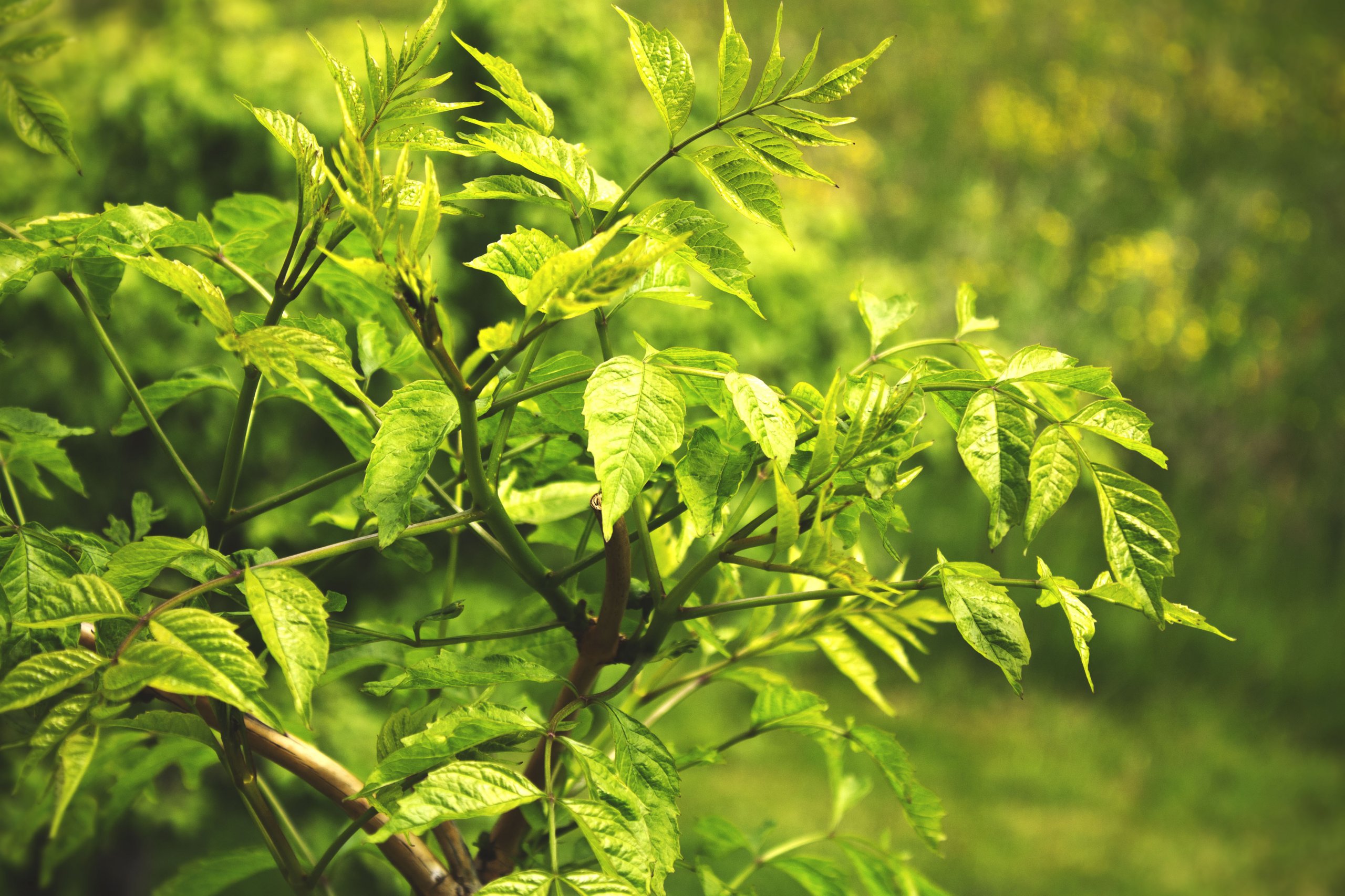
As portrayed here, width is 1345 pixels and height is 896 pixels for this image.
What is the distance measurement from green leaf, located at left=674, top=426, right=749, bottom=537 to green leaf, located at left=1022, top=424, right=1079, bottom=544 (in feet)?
0.53

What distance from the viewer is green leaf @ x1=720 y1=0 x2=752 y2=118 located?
57 centimetres

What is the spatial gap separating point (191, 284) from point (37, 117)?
0.15 m

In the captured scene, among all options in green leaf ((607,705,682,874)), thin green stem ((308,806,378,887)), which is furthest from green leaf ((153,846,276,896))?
green leaf ((607,705,682,874))

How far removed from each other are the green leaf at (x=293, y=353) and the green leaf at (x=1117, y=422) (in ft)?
1.32

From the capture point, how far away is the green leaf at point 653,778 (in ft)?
1.90

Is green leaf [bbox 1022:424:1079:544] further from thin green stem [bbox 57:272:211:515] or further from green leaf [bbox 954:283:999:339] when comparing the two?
thin green stem [bbox 57:272:211:515]

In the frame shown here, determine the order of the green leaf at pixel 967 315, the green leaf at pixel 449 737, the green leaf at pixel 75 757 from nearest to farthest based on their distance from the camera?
1. the green leaf at pixel 75 757
2. the green leaf at pixel 449 737
3. the green leaf at pixel 967 315

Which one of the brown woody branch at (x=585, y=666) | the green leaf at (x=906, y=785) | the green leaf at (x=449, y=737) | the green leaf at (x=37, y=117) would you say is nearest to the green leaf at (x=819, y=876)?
the green leaf at (x=906, y=785)

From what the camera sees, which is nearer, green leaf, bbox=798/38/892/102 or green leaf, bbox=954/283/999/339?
green leaf, bbox=798/38/892/102

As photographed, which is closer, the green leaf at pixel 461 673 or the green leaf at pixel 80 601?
the green leaf at pixel 80 601

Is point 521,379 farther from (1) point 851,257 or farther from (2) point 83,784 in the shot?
(1) point 851,257

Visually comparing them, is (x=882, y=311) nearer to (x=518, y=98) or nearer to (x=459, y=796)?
(x=518, y=98)

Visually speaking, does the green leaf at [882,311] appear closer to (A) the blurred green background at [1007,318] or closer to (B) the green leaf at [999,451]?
(B) the green leaf at [999,451]

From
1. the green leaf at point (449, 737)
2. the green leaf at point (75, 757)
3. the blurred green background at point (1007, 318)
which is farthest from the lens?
the blurred green background at point (1007, 318)
